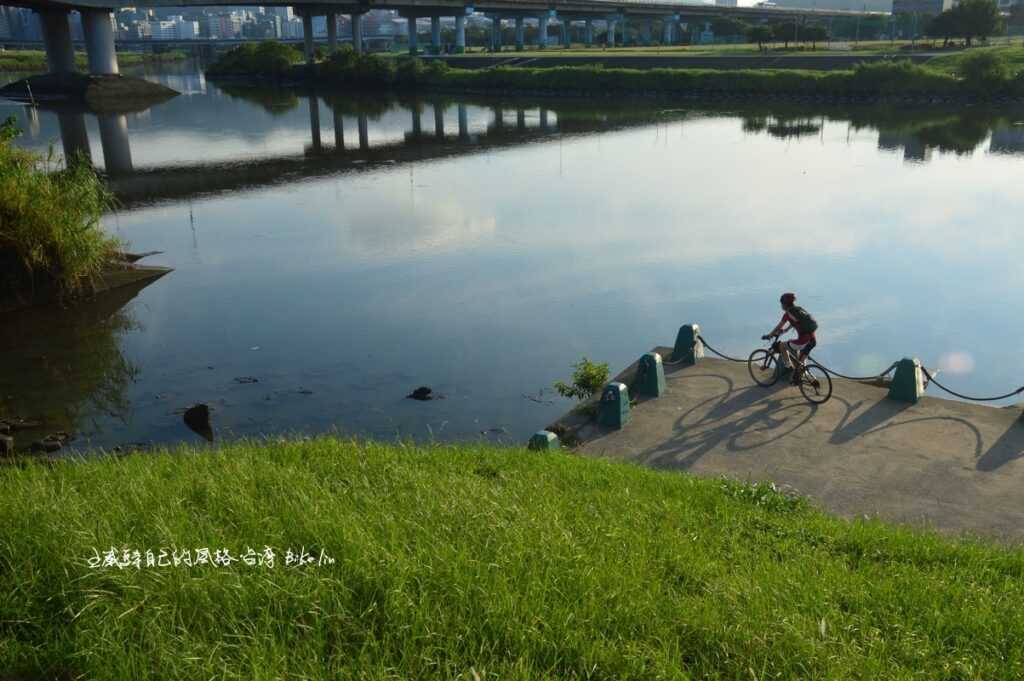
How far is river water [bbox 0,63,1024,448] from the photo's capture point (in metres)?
14.6

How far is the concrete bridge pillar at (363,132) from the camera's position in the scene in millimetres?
46250

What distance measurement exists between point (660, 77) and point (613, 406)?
64.2 metres

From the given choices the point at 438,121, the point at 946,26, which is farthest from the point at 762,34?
the point at 438,121

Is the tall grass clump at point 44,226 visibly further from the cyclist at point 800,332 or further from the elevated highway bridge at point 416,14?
the elevated highway bridge at point 416,14

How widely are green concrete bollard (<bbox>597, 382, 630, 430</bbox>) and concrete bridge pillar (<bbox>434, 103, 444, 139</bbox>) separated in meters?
A: 40.3

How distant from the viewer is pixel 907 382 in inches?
464

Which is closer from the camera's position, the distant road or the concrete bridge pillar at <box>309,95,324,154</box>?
the concrete bridge pillar at <box>309,95,324,154</box>

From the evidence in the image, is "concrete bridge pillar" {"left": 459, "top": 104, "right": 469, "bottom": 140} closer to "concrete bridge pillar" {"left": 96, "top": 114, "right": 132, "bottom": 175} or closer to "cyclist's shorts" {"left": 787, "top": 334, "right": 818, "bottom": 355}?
"concrete bridge pillar" {"left": 96, "top": 114, "right": 132, "bottom": 175}

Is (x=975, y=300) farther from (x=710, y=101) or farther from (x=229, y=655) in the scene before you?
(x=710, y=101)

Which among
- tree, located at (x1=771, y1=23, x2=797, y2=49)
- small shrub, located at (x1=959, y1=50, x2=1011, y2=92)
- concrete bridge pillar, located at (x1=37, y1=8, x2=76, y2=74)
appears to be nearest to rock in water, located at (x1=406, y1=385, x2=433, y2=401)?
small shrub, located at (x1=959, y1=50, x2=1011, y2=92)

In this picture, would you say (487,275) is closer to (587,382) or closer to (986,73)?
(587,382)

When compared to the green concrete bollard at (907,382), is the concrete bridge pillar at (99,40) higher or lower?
higher

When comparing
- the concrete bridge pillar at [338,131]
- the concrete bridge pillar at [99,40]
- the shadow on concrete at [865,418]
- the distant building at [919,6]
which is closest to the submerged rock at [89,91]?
the concrete bridge pillar at [99,40]

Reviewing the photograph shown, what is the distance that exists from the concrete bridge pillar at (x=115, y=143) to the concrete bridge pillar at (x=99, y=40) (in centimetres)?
1698
